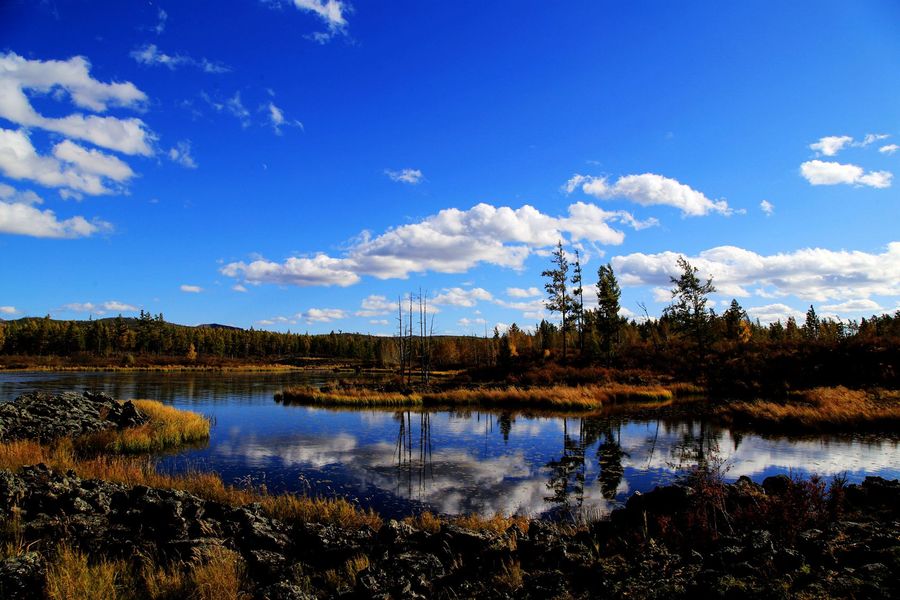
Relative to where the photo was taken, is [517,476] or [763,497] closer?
→ [763,497]

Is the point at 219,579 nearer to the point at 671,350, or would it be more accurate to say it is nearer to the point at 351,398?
the point at 351,398

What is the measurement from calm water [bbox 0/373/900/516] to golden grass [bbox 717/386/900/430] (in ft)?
10.3

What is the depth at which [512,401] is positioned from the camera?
41062 millimetres

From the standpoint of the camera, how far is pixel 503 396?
4197 cm

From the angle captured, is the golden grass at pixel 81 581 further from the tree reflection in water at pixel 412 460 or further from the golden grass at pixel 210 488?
the tree reflection in water at pixel 412 460

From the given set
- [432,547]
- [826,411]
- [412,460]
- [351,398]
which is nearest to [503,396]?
[351,398]

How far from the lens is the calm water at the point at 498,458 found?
598 inches

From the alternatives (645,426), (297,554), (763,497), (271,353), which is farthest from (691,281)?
(271,353)

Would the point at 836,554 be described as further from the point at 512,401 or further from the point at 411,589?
the point at 512,401

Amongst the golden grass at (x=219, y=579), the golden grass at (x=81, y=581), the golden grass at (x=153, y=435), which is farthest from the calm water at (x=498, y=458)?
the golden grass at (x=81, y=581)

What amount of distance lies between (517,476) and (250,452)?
1208 cm

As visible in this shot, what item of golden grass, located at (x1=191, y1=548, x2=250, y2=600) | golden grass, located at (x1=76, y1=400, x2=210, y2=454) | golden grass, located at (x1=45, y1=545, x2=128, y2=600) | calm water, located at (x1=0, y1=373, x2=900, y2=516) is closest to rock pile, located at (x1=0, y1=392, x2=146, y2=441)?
golden grass, located at (x1=76, y1=400, x2=210, y2=454)

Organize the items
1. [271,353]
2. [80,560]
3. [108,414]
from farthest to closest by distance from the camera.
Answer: [271,353]
[108,414]
[80,560]

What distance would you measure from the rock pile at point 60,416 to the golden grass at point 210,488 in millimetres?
3836
